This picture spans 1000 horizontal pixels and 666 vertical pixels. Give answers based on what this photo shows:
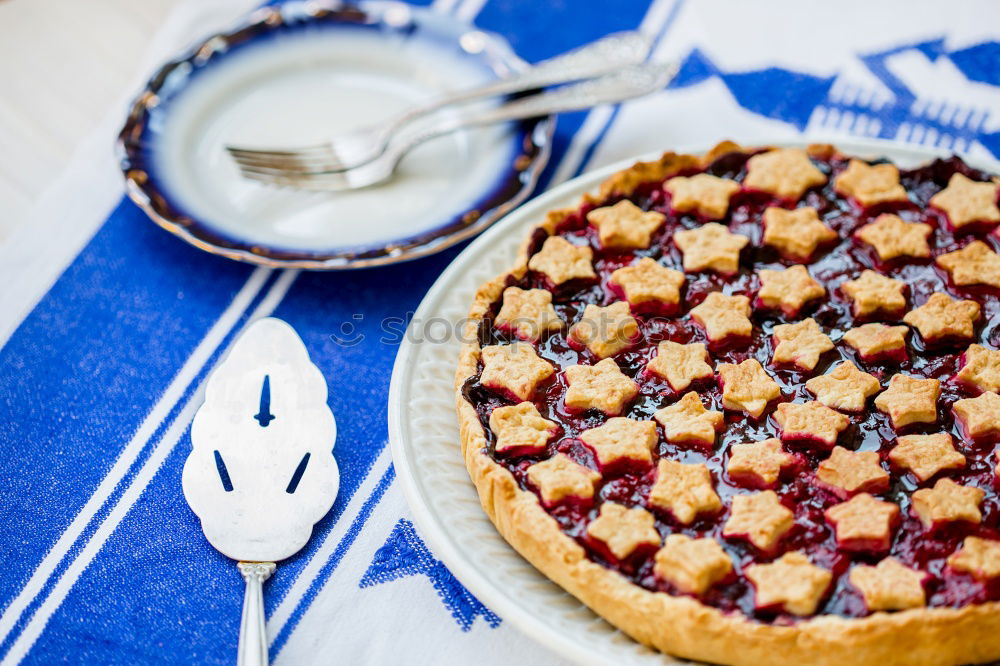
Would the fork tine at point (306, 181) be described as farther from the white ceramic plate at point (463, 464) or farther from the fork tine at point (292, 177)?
the white ceramic plate at point (463, 464)

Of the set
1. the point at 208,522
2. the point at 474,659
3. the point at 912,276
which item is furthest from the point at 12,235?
the point at 912,276

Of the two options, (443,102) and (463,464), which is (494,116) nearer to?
(443,102)

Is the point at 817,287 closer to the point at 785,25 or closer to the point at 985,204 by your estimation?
the point at 985,204

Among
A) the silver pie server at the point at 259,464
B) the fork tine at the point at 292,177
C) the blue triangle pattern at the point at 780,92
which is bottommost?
the silver pie server at the point at 259,464

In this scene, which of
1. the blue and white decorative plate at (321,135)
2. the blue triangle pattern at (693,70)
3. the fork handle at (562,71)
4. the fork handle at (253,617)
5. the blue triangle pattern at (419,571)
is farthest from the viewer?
the blue triangle pattern at (693,70)

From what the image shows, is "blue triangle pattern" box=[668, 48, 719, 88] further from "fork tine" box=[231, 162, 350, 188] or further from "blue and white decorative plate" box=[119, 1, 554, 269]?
"fork tine" box=[231, 162, 350, 188]

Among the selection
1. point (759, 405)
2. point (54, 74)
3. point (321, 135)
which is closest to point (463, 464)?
point (759, 405)

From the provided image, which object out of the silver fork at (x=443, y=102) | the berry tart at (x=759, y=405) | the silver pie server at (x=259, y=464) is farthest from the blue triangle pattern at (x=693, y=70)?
the silver pie server at (x=259, y=464)
